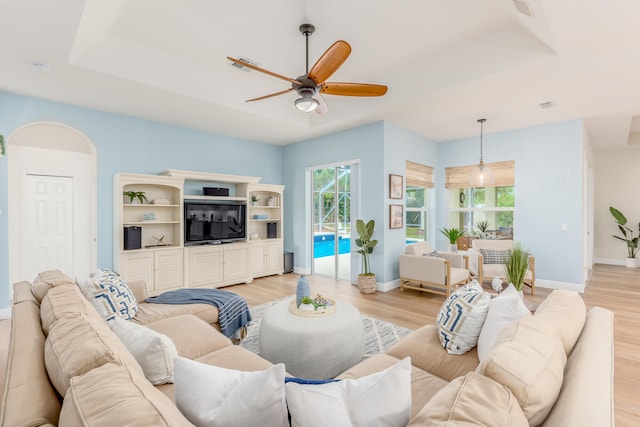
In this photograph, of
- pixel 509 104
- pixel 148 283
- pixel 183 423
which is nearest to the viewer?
pixel 183 423

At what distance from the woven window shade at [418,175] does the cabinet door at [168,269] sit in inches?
165

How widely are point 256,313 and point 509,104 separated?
440cm

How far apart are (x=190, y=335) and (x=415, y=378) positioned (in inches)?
59.2

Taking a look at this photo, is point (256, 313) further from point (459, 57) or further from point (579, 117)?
point (579, 117)

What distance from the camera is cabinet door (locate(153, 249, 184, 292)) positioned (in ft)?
15.1

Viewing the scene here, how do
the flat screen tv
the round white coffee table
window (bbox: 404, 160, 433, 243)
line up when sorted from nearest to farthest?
the round white coffee table, the flat screen tv, window (bbox: 404, 160, 433, 243)

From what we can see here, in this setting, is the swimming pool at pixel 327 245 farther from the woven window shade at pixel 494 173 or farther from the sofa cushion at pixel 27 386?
the sofa cushion at pixel 27 386

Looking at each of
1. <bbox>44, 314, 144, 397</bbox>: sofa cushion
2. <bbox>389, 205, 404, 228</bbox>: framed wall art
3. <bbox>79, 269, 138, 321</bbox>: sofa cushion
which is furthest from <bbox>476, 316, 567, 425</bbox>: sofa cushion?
<bbox>389, 205, 404, 228</bbox>: framed wall art

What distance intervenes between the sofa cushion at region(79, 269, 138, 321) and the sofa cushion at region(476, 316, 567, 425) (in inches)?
91.4

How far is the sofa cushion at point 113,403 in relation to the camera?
0.69 meters

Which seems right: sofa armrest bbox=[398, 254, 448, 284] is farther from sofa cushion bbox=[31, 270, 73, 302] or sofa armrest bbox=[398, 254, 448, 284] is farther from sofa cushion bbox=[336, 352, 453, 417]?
sofa cushion bbox=[31, 270, 73, 302]

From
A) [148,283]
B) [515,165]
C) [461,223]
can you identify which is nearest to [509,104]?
[515,165]

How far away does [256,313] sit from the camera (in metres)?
3.89

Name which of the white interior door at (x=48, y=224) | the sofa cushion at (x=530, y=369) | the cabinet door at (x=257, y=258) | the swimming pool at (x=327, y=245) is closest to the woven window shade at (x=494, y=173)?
the swimming pool at (x=327, y=245)
